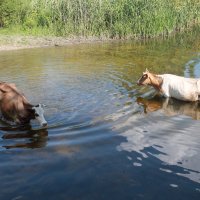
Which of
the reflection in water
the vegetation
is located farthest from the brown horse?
the vegetation

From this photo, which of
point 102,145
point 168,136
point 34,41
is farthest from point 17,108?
point 34,41

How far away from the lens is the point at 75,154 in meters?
8.05

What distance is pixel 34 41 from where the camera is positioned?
32000 mm

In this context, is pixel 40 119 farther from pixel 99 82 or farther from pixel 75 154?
pixel 99 82

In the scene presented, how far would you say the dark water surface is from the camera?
6562mm

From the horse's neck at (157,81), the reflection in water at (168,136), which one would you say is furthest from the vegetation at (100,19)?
the reflection in water at (168,136)

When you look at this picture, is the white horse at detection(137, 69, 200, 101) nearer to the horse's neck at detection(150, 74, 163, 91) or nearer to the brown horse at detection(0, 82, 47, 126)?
the horse's neck at detection(150, 74, 163, 91)

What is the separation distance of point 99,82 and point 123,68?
144 inches

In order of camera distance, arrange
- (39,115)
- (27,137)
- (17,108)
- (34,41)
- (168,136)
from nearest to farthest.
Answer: (168,136) < (27,137) < (39,115) < (17,108) < (34,41)

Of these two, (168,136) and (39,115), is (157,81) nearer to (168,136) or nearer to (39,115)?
(168,136)

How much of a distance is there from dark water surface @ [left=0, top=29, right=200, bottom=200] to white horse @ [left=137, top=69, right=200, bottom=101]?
11.4 inches

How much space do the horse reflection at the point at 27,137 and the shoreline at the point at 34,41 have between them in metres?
20.2

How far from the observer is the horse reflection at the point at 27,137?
28.3 ft

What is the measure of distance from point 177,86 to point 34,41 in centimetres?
2202
